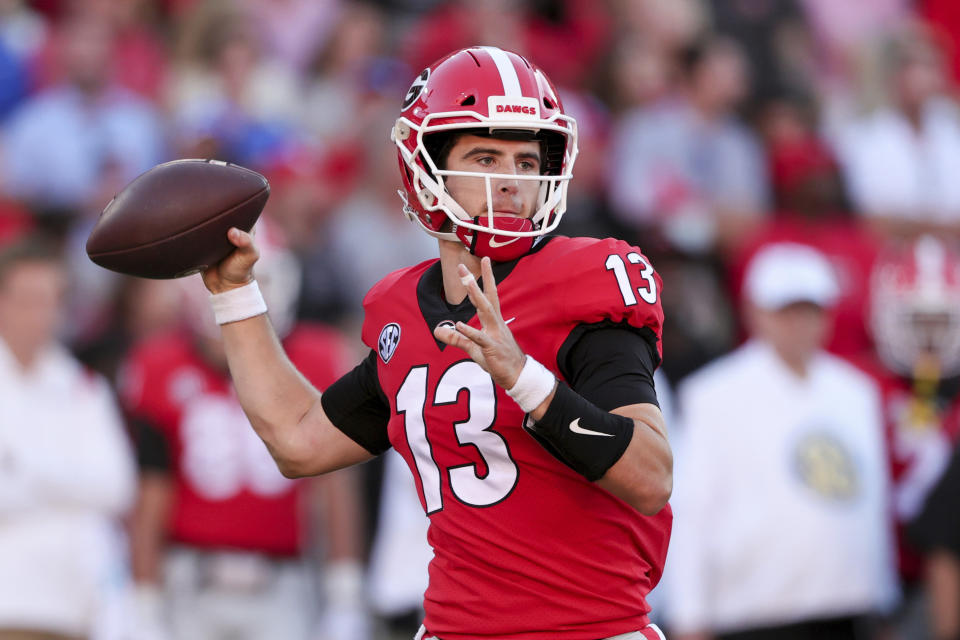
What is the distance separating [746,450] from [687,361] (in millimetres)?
1135

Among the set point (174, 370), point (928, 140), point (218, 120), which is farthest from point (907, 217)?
point (174, 370)

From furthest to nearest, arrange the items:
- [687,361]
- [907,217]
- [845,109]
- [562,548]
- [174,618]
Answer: [845,109] → [907,217] → [687,361] → [174,618] → [562,548]

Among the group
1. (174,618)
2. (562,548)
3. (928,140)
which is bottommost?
(174,618)

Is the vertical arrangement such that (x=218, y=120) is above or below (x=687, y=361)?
above

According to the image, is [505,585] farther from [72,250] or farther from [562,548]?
[72,250]

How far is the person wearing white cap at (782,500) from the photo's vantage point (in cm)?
534

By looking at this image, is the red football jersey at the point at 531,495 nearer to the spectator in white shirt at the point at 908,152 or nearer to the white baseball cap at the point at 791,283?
the white baseball cap at the point at 791,283

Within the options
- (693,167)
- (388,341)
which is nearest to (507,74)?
(388,341)

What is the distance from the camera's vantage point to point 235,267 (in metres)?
3.18

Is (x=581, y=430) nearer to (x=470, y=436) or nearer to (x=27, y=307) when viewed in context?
(x=470, y=436)

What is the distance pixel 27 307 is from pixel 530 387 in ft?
10.2

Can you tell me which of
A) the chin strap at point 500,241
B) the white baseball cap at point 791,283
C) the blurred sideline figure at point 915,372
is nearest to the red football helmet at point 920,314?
the blurred sideline figure at point 915,372

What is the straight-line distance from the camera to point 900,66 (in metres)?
8.34

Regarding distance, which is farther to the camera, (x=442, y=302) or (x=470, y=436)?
(x=442, y=302)
